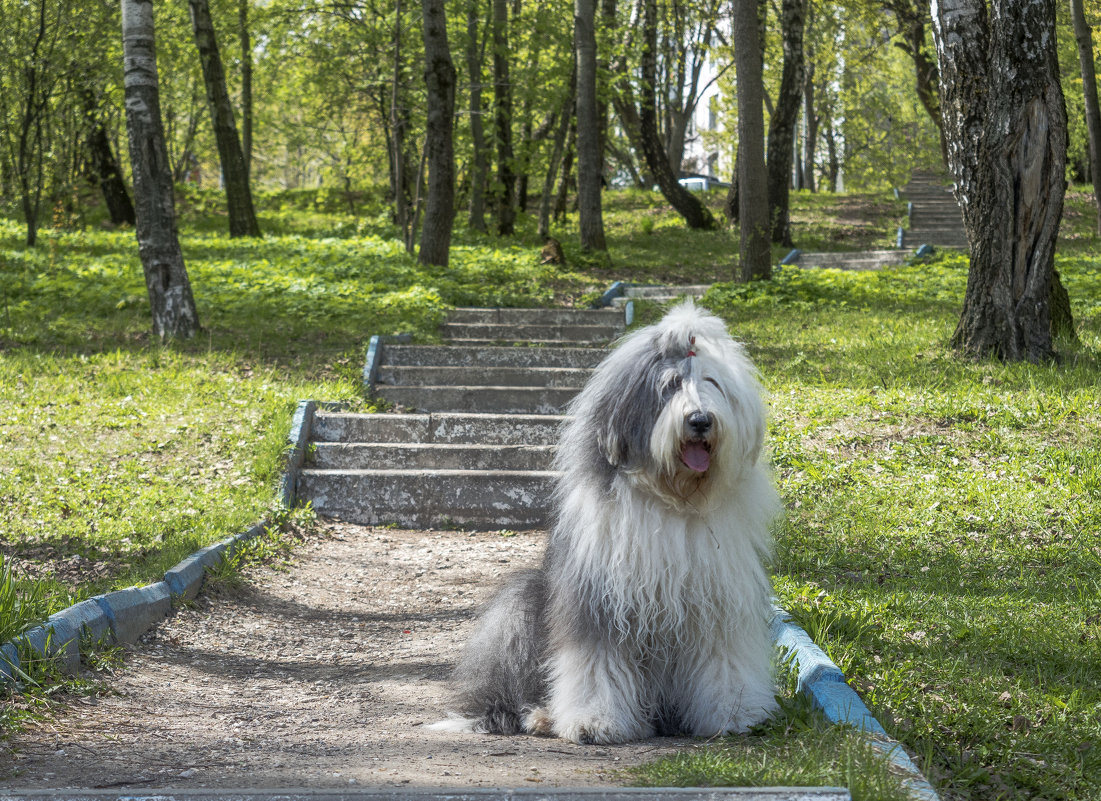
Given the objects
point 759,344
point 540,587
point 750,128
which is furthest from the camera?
point 750,128

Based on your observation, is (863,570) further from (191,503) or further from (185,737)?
(191,503)

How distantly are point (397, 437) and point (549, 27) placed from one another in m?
12.4

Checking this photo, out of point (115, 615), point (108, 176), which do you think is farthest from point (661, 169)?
point (115, 615)

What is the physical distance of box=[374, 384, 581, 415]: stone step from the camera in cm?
957

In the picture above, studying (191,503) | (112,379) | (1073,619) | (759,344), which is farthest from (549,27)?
(1073,619)

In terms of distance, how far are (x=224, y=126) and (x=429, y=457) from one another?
12453 mm

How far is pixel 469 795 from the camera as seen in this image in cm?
264

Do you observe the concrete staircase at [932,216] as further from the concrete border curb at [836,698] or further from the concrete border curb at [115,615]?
the concrete border curb at [115,615]

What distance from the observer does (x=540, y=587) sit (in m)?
3.95

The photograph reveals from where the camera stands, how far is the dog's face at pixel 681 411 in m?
3.33

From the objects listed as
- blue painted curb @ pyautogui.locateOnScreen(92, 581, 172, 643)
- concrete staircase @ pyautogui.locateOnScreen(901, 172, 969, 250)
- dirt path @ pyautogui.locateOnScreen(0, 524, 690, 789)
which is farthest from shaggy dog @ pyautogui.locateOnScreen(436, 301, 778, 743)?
concrete staircase @ pyautogui.locateOnScreen(901, 172, 969, 250)

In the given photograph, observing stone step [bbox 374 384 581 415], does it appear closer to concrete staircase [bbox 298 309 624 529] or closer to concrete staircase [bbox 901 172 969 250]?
concrete staircase [bbox 298 309 624 529]

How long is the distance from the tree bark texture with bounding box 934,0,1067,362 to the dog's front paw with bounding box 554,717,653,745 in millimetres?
6601

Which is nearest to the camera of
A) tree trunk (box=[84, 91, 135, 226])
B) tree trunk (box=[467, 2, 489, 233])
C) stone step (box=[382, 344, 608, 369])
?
stone step (box=[382, 344, 608, 369])
